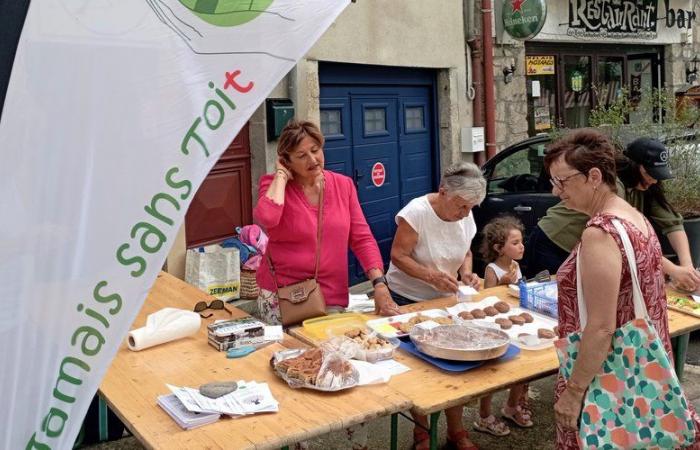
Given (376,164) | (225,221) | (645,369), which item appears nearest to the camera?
(645,369)

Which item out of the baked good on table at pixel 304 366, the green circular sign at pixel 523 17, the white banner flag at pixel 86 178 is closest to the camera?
the white banner flag at pixel 86 178

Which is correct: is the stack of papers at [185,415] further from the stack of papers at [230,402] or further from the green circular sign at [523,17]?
the green circular sign at [523,17]

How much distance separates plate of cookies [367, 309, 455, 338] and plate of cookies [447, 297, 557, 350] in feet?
0.19

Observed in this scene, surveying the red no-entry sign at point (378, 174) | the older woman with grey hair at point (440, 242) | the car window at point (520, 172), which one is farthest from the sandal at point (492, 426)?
the red no-entry sign at point (378, 174)

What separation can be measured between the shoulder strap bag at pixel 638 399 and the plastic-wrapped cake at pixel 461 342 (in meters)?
0.54

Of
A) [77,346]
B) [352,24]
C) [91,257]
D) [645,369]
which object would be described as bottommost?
[645,369]

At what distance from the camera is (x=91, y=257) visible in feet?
4.30

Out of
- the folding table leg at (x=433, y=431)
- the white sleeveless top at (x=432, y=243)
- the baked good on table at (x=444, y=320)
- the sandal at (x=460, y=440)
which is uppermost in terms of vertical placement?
the white sleeveless top at (x=432, y=243)

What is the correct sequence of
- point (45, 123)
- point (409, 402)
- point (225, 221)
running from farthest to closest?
point (225, 221) → point (409, 402) → point (45, 123)

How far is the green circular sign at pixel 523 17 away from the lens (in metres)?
8.31

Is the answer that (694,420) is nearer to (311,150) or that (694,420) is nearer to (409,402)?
(409,402)

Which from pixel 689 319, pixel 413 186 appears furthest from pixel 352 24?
pixel 689 319

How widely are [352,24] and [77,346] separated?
Result: 6.14m

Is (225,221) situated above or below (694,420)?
above
